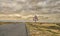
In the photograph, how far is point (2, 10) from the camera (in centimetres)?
183

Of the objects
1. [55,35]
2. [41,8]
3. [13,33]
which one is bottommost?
[55,35]

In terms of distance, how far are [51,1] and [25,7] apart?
1.31 feet

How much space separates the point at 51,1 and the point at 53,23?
0.35 m

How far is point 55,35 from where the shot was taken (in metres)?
1.84

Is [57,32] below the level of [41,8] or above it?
below

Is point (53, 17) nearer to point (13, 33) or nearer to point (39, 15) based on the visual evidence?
point (39, 15)

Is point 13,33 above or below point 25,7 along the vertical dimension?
below

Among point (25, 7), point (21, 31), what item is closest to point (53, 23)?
point (25, 7)

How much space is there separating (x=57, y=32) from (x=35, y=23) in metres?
0.37

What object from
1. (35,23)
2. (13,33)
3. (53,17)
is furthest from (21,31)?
(53,17)

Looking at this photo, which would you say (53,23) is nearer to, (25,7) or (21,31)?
(25,7)

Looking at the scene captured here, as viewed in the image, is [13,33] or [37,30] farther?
[37,30]

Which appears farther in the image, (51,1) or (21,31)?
(51,1)

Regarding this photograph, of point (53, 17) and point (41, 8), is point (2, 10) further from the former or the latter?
point (53, 17)
